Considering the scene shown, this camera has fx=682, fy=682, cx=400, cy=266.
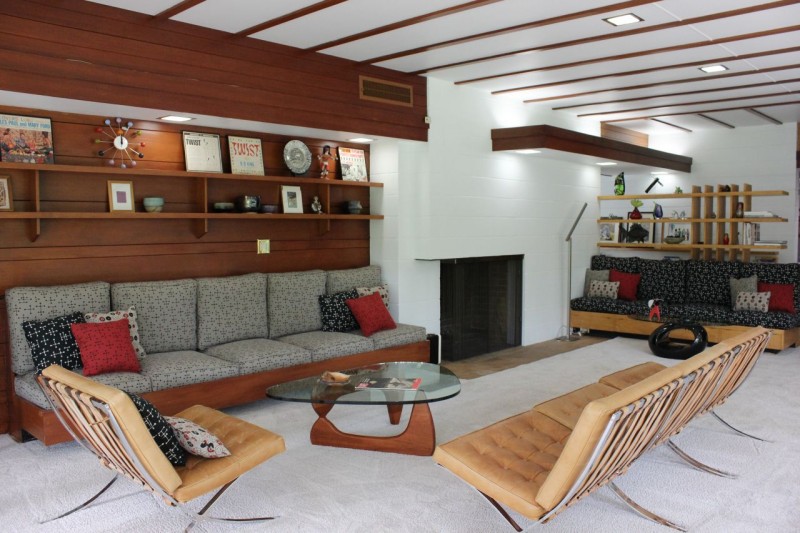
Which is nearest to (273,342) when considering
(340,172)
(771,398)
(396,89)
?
(340,172)

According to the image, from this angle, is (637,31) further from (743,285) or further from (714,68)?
(743,285)

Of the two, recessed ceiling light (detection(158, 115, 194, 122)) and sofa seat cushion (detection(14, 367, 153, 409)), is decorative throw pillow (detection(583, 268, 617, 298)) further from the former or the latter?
sofa seat cushion (detection(14, 367, 153, 409))

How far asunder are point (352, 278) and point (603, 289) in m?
3.55

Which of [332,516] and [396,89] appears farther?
[396,89]

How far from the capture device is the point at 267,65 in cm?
503

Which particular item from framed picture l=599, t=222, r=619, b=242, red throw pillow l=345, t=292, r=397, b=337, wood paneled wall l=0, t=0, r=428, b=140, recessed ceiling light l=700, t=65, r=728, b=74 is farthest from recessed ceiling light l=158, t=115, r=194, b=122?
framed picture l=599, t=222, r=619, b=242

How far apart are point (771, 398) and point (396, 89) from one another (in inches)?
154

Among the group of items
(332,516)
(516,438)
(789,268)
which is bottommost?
(332,516)

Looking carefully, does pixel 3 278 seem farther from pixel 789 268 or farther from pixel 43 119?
pixel 789 268

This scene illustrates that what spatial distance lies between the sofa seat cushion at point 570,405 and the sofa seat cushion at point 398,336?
1.90m

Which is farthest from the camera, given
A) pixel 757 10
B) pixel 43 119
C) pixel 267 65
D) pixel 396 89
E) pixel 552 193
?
pixel 552 193

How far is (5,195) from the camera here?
428cm

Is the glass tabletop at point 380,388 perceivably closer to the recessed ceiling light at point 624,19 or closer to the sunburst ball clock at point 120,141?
the sunburst ball clock at point 120,141

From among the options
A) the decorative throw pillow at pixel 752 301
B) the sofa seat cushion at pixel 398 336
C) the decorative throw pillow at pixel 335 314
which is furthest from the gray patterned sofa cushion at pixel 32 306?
the decorative throw pillow at pixel 752 301
